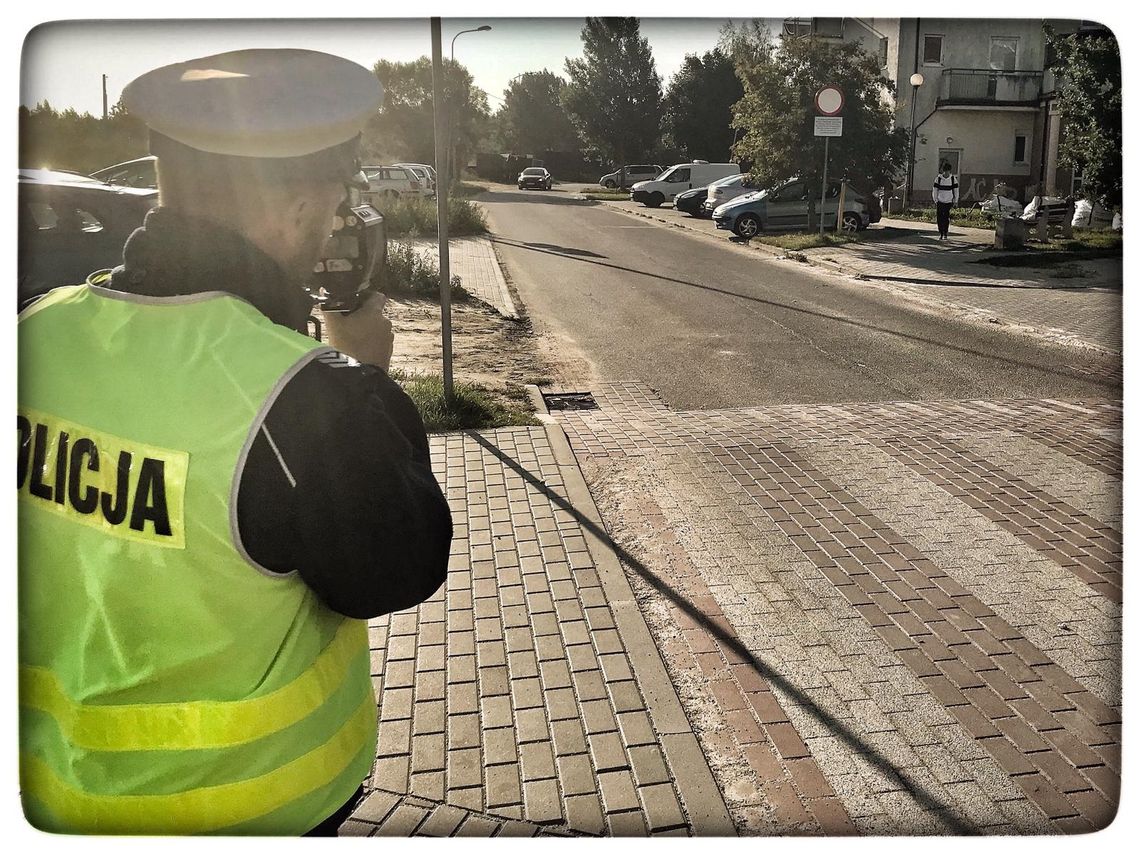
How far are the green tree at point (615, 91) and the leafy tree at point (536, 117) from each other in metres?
0.04

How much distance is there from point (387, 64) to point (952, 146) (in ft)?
22.5

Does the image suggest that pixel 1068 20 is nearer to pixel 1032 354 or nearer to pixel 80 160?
pixel 80 160

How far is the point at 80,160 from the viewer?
6.81 feet

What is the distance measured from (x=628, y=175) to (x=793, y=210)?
1470 cm

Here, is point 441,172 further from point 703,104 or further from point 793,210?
point 793,210

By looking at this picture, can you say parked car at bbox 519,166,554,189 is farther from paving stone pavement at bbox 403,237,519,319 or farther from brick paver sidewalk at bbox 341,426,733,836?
paving stone pavement at bbox 403,237,519,319

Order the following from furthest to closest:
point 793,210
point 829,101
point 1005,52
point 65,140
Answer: point 793,210
point 829,101
point 1005,52
point 65,140

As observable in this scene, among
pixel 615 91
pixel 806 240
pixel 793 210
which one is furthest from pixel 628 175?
pixel 793 210

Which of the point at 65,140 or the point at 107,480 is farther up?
the point at 65,140

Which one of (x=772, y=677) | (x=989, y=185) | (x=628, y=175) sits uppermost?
(x=989, y=185)

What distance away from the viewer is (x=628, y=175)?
3996 millimetres

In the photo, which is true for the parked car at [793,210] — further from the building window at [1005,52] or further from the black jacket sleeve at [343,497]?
the black jacket sleeve at [343,497]

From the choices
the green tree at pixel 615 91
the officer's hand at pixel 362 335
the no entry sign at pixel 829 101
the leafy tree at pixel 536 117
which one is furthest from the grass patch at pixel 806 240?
the officer's hand at pixel 362 335

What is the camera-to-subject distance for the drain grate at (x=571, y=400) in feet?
23.2
